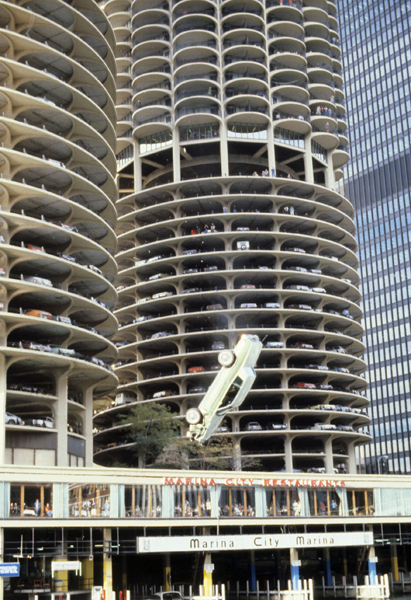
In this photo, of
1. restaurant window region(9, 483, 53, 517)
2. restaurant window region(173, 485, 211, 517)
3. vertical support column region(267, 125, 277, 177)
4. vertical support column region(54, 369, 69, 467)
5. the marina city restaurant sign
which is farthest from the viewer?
vertical support column region(267, 125, 277, 177)

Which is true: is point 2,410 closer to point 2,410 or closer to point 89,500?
point 2,410

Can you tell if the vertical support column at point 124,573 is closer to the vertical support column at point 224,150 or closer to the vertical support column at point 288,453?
the vertical support column at point 288,453

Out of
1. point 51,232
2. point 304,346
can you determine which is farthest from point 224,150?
point 51,232

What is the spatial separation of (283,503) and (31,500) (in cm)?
2150

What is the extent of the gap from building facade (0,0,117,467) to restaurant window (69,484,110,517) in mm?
11752

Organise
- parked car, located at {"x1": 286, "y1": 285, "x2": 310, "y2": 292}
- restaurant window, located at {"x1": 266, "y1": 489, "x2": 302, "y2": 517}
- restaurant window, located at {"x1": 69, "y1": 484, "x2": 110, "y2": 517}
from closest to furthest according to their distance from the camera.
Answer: restaurant window, located at {"x1": 69, "y1": 484, "x2": 110, "y2": 517} < restaurant window, located at {"x1": 266, "y1": 489, "x2": 302, "y2": 517} < parked car, located at {"x1": 286, "y1": 285, "x2": 310, "y2": 292}

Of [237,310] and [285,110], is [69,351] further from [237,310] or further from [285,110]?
[285,110]

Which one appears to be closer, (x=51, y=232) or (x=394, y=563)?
(x=51, y=232)

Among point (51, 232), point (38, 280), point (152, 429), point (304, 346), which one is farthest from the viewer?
point (304, 346)

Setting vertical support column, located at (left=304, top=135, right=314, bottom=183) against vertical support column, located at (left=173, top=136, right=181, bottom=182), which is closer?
vertical support column, located at (left=173, top=136, right=181, bottom=182)

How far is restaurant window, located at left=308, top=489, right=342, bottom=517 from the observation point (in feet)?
237

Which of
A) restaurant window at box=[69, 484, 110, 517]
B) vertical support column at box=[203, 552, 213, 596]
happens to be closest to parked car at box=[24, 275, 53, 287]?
restaurant window at box=[69, 484, 110, 517]

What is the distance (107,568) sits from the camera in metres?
62.1

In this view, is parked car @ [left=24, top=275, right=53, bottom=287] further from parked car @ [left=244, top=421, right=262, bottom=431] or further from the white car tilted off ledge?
parked car @ [left=244, top=421, right=262, bottom=431]
